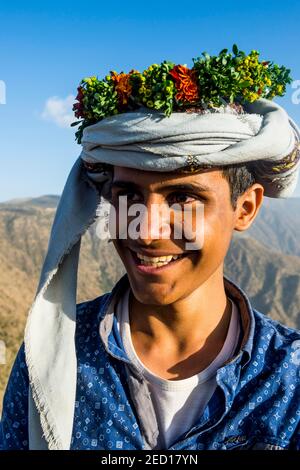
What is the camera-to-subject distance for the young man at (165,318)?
185cm

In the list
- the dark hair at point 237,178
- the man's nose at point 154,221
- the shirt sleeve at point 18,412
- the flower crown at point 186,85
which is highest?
the flower crown at point 186,85

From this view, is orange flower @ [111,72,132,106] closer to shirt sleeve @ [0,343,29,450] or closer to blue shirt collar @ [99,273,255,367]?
blue shirt collar @ [99,273,255,367]

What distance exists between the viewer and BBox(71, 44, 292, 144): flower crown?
71.8 inches

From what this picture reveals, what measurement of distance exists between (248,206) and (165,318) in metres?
0.61

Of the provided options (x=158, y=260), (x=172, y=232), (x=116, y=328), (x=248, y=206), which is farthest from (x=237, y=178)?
(x=116, y=328)

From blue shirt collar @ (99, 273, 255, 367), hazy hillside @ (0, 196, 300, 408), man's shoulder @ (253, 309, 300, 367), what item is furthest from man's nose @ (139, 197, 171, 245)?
hazy hillside @ (0, 196, 300, 408)

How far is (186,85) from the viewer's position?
1.82 meters

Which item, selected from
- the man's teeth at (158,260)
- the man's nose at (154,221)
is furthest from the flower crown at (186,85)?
the man's teeth at (158,260)

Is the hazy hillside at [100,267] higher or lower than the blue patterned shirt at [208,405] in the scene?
lower

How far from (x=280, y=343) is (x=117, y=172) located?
3.24ft

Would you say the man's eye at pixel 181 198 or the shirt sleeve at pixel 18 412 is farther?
the shirt sleeve at pixel 18 412

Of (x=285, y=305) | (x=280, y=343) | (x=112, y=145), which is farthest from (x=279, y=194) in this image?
(x=285, y=305)

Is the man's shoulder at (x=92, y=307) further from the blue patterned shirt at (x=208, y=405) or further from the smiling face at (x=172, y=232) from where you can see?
the smiling face at (x=172, y=232)

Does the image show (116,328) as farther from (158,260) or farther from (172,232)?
(172,232)
